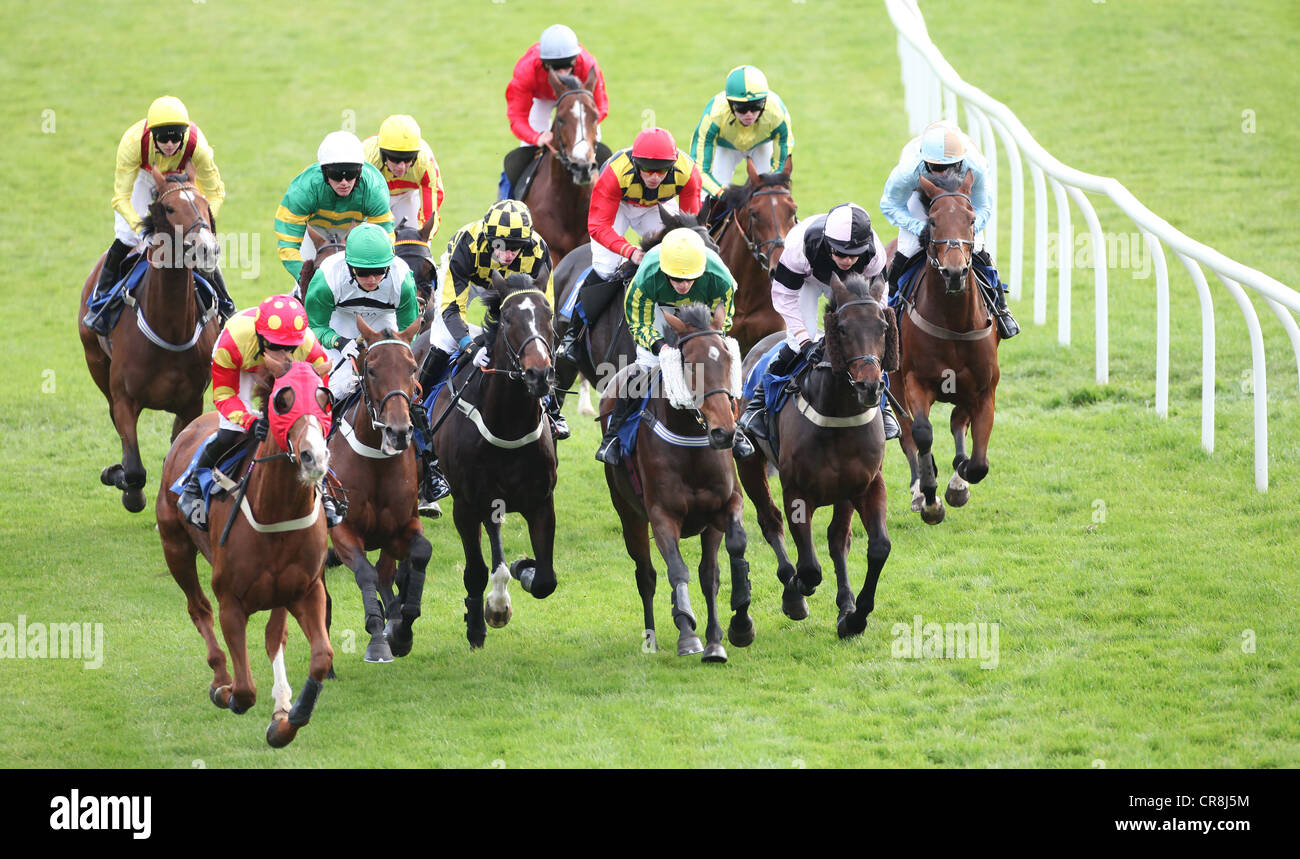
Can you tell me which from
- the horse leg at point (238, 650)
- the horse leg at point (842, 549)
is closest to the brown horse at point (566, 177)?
the horse leg at point (842, 549)

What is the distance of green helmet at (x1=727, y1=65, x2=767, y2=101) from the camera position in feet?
37.7

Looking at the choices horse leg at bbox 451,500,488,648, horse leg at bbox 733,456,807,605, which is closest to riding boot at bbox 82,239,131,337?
horse leg at bbox 451,500,488,648

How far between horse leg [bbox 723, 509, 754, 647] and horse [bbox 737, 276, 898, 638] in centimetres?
33

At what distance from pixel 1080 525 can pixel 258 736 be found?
5281 mm

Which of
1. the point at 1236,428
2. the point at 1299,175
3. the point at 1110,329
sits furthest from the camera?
the point at 1299,175

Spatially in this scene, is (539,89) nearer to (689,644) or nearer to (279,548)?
(689,644)

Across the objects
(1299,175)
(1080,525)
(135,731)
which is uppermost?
(1299,175)

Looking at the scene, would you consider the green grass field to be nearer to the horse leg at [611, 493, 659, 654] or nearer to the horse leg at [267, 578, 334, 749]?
the horse leg at [611, 493, 659, 654]

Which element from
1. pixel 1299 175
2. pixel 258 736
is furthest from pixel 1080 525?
pixel 1299 175

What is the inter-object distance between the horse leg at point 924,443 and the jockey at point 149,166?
441cm

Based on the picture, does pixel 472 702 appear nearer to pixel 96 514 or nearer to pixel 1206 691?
pixel 1206 691

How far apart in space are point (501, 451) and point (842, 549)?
195 cm

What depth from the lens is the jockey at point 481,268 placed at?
30.2 feet

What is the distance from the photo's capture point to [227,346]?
7.85 meters
